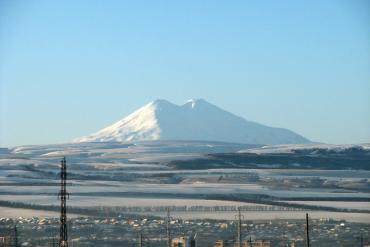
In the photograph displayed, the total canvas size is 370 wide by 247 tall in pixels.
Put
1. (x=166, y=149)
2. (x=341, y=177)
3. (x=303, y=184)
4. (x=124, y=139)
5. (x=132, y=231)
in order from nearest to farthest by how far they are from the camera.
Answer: (x=132, y=231), (x=303, y=184), (x=341, y=177), (x=166, y=149), (x=124, y=139)

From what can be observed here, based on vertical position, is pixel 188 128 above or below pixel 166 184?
above

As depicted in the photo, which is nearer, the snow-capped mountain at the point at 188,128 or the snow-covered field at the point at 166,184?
the snow-covered field at the point at 166,184

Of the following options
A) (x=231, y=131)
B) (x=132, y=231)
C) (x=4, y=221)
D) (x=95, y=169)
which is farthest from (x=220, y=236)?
(x=231, y=131)

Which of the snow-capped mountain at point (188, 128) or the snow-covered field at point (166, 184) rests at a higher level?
the snow-capped mountain at point (188, 128)

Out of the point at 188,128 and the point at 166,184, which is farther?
the point at 188,128

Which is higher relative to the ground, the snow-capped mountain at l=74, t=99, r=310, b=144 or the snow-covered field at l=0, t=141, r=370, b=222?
the snow-capped mountain at l=74, t=99, r=310, b=144

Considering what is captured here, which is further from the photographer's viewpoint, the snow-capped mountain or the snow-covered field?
the snow-capped mountain

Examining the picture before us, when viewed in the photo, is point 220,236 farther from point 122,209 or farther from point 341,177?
point 341,177

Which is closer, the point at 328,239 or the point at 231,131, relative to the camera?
the point at 328,239
